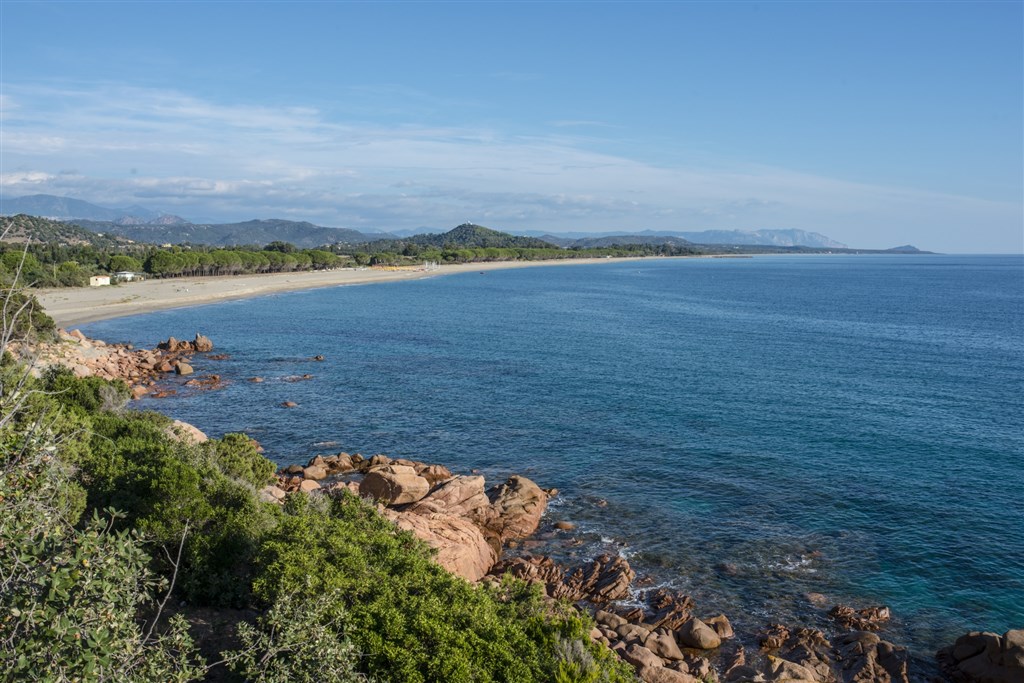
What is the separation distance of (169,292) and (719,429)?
9603cm

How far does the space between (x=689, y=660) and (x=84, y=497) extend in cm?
1628

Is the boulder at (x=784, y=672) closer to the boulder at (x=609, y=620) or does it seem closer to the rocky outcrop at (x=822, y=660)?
the rocky outcrop at (x=822, y=660)

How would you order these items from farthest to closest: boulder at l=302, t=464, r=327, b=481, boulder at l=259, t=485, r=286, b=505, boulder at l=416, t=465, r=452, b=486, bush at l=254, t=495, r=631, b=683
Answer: boulder at l=302, t=464, r=327, b=481, boulder at l=416, t=465, r=452, b=486, boulder at l=259, t=485, r=286, b=505, bush at l=254, t=495, r=631, b=683

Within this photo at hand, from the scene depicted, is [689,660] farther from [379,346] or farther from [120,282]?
[120,282]

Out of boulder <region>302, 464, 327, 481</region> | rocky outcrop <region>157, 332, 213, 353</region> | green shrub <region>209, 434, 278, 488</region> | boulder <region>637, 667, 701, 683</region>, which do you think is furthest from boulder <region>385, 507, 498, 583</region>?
rocky outcrop <region>157, 332, 213, 353</region>

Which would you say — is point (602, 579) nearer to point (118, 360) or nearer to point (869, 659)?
point (869, 659)

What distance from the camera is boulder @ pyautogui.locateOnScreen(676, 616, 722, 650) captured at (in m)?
20.2

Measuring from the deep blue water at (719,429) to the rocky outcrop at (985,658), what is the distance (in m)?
1.03

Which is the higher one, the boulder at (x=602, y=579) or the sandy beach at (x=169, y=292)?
the sandy beach at (x=169, y=292)

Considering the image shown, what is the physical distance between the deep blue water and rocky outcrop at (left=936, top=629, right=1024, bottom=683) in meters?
1.03

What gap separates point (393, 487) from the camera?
28000 millimetres

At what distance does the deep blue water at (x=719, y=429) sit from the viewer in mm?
24859

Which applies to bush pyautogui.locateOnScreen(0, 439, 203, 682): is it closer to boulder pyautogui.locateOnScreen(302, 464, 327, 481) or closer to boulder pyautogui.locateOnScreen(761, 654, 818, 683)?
boulder pyautogui.locateOnScreen(761, 654, 818, 683)

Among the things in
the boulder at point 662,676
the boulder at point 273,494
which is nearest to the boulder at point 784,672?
the boulder at point 662,676
